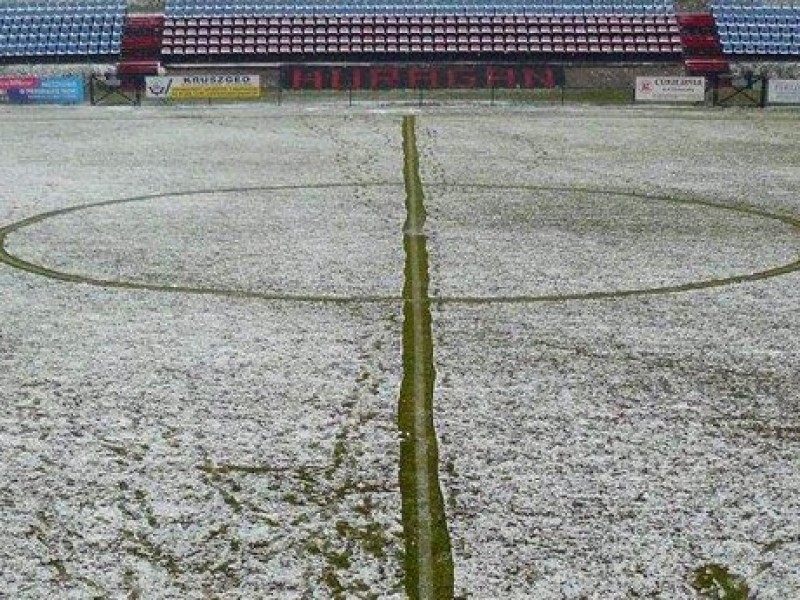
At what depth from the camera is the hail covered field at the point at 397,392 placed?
5508mm

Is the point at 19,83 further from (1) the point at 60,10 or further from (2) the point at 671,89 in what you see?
(2) the point at 671,89

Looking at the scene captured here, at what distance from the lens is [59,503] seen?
6070 mm

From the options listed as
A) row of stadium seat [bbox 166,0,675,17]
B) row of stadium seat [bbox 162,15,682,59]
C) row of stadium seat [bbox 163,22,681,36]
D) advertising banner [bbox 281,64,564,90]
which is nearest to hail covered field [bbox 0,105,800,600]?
advertising banner [bbox 281,64,564,90]

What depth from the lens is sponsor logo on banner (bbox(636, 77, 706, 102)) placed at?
35.9 meters

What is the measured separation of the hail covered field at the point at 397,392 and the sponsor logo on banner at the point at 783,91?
1953cm

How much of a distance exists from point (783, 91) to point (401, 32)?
1492 centimetres

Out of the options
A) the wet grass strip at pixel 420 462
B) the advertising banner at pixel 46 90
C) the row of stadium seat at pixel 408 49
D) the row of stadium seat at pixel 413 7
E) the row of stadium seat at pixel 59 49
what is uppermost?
the row of stadium seat at pixel 413 7

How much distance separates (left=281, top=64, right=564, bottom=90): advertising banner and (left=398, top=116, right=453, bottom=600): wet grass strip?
28.7 meters

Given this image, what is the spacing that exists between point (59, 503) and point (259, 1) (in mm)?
41287

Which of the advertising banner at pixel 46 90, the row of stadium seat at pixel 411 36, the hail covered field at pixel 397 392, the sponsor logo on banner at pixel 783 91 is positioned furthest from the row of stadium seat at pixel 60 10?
the hail covered field at pixel 397 392

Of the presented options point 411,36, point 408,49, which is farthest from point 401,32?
point 408,49

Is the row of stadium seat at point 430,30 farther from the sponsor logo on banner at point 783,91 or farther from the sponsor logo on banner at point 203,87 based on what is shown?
the sponsor logo on banner at point 783,91

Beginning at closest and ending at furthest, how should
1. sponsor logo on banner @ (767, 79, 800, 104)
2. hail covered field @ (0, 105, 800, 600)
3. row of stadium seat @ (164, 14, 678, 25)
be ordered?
hail covered field @ (0, 105, 800, 600) < sponsor logo on banner @ (767, 79, 800, 104) < row of stadium seat @ (164, 14, 678, 25)

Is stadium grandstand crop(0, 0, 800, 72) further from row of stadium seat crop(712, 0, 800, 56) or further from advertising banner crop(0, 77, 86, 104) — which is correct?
advertising banner crop(0, 77, 86, 104)
